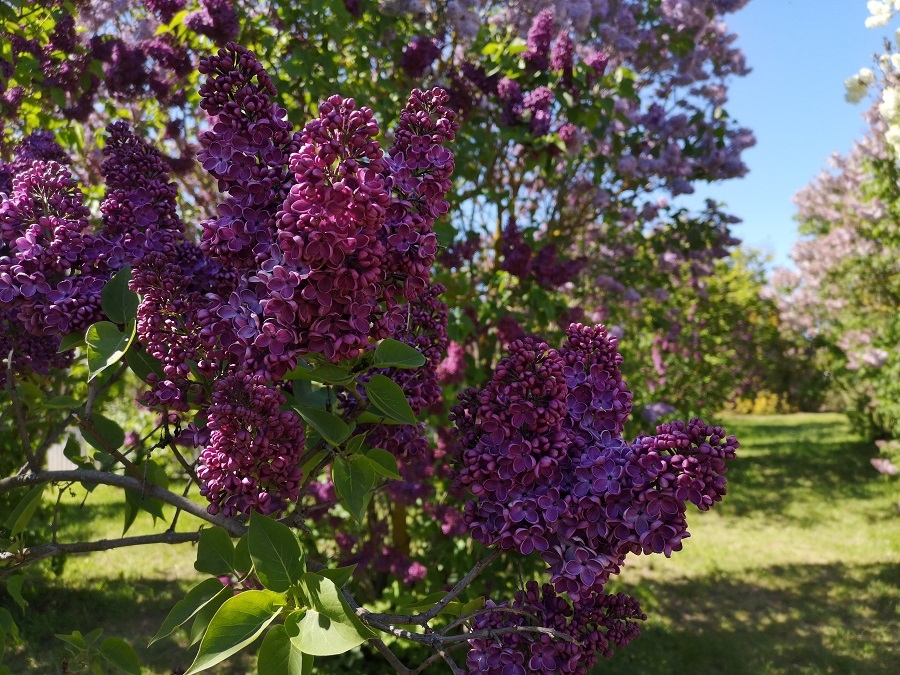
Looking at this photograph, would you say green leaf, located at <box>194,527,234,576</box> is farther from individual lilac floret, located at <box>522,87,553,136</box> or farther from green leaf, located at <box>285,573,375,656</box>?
individual lilac floret, located at <box>522,87,553,136</box>

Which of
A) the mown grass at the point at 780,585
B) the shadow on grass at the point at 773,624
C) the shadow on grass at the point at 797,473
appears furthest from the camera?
Result: the shadow on grass at the point at 797,473

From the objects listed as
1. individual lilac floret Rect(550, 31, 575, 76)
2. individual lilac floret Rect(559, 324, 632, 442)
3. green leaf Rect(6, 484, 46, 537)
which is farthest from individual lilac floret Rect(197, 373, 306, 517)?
individual lilac floret Rect(550, 31, 575, 76)

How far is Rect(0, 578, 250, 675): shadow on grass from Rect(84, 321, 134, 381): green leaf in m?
3.57

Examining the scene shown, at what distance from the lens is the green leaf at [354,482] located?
117 cm

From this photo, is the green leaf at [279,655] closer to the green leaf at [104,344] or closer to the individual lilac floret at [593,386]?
Result: the green leaf at [104,344]

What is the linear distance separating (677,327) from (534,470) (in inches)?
292

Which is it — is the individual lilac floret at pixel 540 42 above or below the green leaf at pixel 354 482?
above

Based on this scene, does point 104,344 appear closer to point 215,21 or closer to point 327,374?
point 327,374

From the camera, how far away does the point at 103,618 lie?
5.01 m

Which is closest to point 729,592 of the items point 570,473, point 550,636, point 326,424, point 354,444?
point 550,636

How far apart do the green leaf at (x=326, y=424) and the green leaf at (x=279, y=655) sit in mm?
311

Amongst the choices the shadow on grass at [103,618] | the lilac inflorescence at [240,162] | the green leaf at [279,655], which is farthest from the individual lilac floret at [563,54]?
the shadow on grass at [103,618]

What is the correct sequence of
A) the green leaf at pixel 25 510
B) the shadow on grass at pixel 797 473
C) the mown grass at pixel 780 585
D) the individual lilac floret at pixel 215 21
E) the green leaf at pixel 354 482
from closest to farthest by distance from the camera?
1. the green leaf at pixel 354 482
2. the green leaf at pixel 25 510
3. the individual lilac floret at pixel 215 21
4. the mown grass at pixel 780 585
5. the shadow on grass at pixel 797 473

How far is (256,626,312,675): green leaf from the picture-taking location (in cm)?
93
